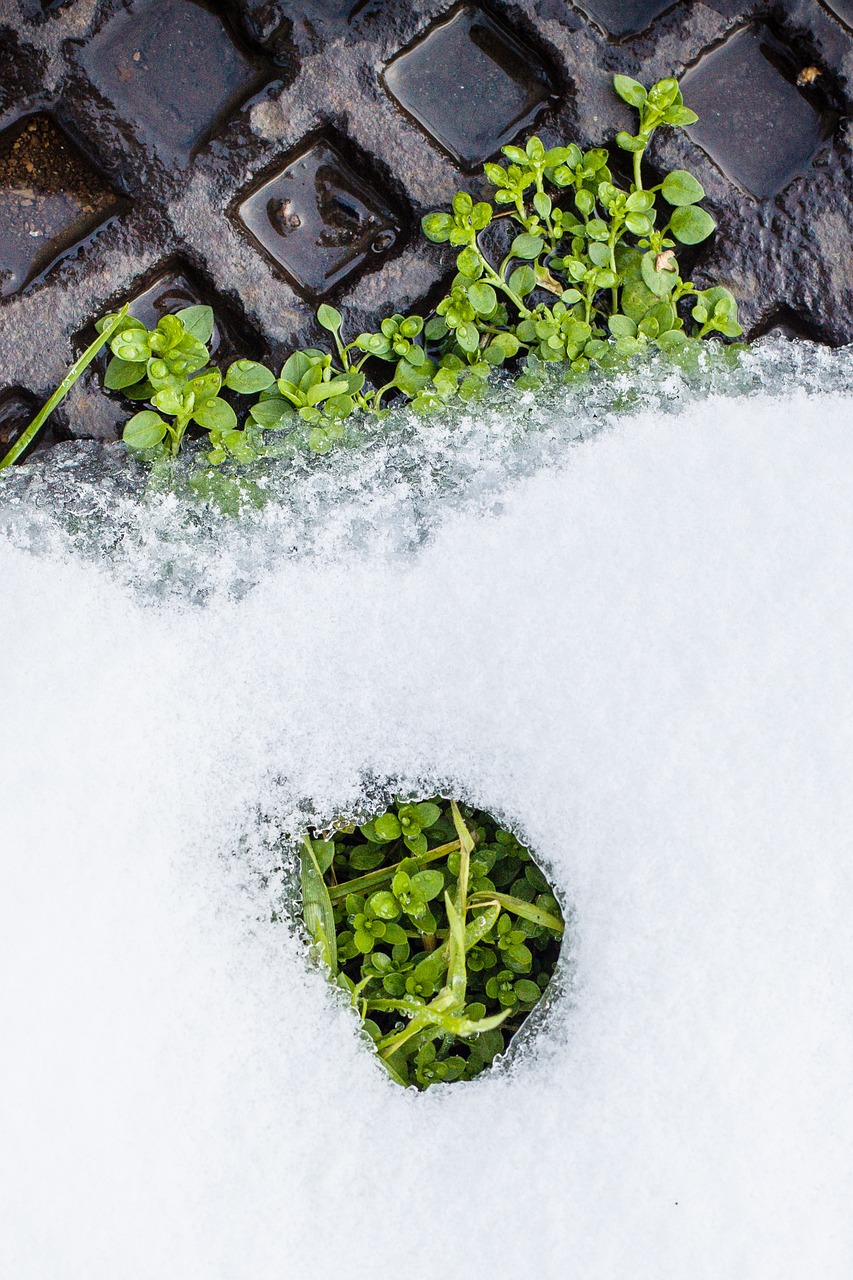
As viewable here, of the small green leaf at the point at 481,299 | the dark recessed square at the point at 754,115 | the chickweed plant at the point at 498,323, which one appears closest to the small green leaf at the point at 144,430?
the chickweed plant at the point at 498,323

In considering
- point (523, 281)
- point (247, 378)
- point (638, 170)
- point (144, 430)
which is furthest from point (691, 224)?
point (144, 430)

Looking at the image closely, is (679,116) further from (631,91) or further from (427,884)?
(427,884)

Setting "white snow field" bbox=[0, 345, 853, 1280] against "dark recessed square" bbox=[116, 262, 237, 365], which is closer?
"white snow field" bbox=[0, 345, 853, 1280]

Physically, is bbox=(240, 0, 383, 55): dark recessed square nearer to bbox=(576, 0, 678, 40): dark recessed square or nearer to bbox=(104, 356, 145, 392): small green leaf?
bbox=(576, 0, 678, 40): dark recessed square

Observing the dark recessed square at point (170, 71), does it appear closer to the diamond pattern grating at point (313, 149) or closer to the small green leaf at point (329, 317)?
the diamond pattern grating at point (313, 149)

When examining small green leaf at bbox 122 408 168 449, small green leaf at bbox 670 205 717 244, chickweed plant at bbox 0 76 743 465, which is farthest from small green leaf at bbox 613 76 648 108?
small green leaf at bbox 122 408 168 449

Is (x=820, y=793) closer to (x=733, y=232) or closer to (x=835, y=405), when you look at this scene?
(x=835, y=405)
